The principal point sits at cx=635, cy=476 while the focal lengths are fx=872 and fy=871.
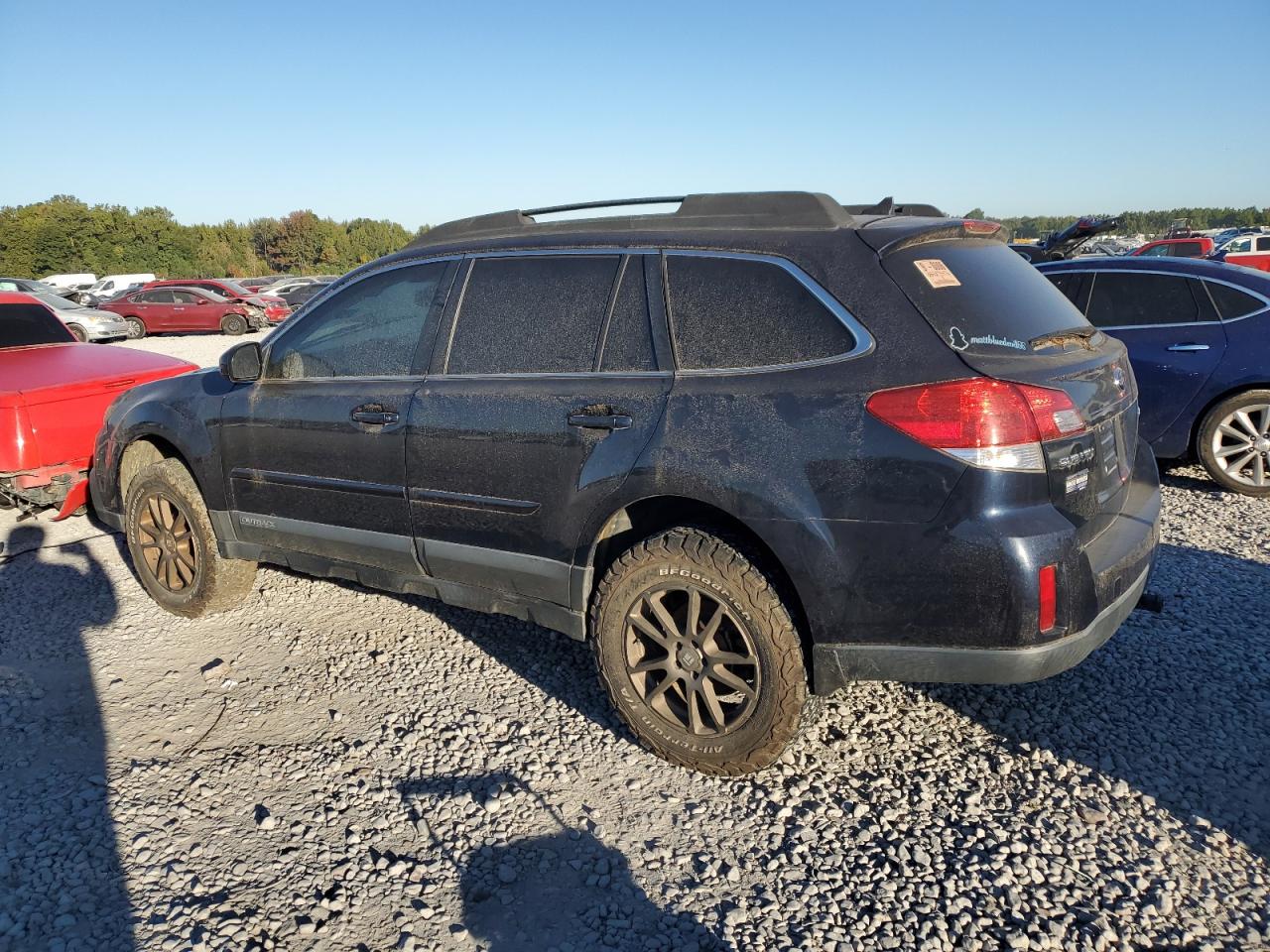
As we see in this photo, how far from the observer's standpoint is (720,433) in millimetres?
2789

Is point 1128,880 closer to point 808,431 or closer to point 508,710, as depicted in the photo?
point 808,431

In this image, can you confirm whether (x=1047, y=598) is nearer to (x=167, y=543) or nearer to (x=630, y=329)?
(x=630, y=329)

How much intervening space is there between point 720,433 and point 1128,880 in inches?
67.5

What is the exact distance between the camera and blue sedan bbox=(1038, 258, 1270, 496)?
5977 mm

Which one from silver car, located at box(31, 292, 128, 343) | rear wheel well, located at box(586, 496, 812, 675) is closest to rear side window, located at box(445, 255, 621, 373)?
rear wheel well, located at box(586, 496, 812, 675)

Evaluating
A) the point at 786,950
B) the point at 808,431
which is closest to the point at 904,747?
the point at 786,950

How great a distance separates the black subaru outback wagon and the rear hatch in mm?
13

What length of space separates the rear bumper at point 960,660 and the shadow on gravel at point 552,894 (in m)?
0.85

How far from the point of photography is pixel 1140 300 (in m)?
6.50

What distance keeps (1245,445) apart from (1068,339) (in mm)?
4164

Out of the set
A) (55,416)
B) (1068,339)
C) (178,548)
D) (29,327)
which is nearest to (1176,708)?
(1068,339)

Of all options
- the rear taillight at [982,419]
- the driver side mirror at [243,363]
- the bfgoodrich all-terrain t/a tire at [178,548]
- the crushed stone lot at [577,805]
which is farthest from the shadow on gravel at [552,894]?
the driver side mirror at [243,363]

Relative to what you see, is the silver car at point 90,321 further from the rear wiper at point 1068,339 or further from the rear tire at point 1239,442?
the rear wiper at point 1068,339

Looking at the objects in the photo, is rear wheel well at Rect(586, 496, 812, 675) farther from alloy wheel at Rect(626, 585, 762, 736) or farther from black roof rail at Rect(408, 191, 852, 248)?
black roof rail at Rect(408, 191, 852, 248)
